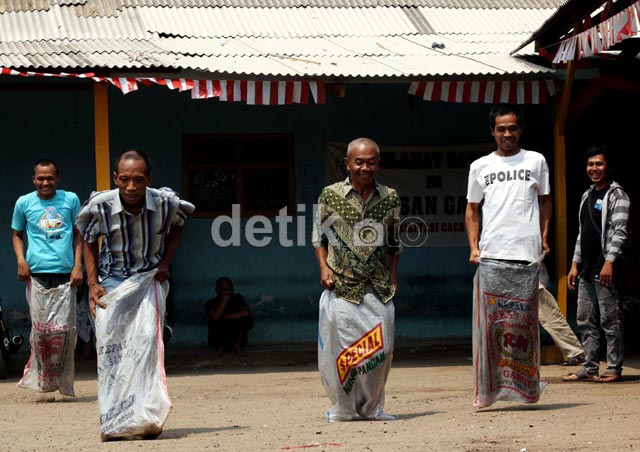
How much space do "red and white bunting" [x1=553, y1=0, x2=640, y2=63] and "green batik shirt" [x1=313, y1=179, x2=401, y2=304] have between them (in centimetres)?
226

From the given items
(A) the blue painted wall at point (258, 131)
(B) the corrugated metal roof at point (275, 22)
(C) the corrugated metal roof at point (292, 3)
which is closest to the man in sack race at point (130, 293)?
(B) the corrugated metal roof at point (275, 22)

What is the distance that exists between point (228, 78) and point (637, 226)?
4.26 m

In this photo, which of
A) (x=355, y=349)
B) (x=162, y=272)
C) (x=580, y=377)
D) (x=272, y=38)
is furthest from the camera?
(x=272, y=38)

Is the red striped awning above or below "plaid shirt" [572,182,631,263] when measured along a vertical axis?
above

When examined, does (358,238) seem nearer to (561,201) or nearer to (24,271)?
(24,271)

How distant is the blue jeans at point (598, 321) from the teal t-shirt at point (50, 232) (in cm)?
383

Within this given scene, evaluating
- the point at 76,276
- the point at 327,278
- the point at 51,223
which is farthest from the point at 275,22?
the point at 327,278

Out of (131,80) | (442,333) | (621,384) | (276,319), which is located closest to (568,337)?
(621,384)

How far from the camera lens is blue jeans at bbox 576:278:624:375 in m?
9.41

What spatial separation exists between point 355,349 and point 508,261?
1.08m

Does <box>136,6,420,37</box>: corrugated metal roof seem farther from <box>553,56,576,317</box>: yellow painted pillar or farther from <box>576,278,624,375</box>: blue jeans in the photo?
<box>576,278,624,375</box>: blue jeans

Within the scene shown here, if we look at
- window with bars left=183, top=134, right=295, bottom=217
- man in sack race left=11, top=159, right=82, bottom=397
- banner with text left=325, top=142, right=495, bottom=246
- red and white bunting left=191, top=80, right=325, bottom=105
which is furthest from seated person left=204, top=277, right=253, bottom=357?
man in sack race left=11, top=159, right=82, bottom=397

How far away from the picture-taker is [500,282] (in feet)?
24.7

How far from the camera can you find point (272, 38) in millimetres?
12078
